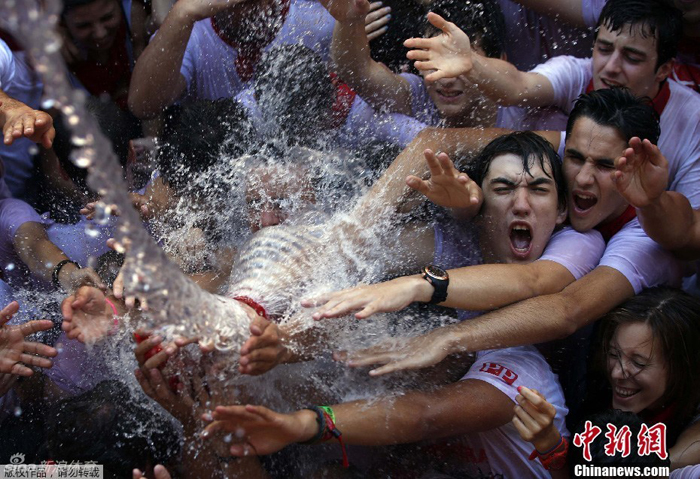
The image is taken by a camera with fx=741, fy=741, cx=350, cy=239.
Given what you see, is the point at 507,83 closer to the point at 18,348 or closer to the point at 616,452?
the point at 616,452

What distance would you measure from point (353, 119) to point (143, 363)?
5.18 feet

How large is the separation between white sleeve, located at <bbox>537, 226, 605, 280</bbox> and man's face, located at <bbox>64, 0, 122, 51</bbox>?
85.2 inches

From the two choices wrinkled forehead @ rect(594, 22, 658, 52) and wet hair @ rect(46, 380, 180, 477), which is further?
wrinkled forehead @ rect(594, 22, 658, 52)

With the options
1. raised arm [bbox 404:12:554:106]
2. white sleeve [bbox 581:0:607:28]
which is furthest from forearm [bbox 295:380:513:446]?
white sleeve [bbox 581:0:607:28]

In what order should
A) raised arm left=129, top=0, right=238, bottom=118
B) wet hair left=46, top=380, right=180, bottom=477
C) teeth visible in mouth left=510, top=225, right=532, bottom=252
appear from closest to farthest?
wet hair left=46, top=380, right=180, bottom=477 → teeth visible in mouth left=510, top=225, right=532, bottom=252 → raised arm left=129, top=0, right=238, bottom=118

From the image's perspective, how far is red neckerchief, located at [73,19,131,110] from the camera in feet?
11.3

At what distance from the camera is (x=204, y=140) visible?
122 inches

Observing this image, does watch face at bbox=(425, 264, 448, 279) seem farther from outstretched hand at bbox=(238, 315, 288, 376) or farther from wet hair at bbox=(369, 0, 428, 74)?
wet hair at bbox=(369, 0, 428, 74)

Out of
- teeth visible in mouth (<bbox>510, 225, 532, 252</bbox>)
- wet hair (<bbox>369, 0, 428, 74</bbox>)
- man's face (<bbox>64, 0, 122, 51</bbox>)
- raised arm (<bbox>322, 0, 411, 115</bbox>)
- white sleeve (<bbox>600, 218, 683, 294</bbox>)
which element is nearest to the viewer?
white sleeve (<bbox>600, 218, 683, 294</bbox>)

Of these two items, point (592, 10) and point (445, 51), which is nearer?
point (445, 51)

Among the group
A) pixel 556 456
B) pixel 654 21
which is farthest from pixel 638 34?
pixel 556 456

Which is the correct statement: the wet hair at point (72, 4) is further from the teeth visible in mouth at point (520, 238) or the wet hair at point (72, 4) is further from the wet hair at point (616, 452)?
the wet hair at point (616, 452)

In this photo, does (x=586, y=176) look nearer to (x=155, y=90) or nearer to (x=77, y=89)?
(x=155, y=90)

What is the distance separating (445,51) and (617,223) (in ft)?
3.11
